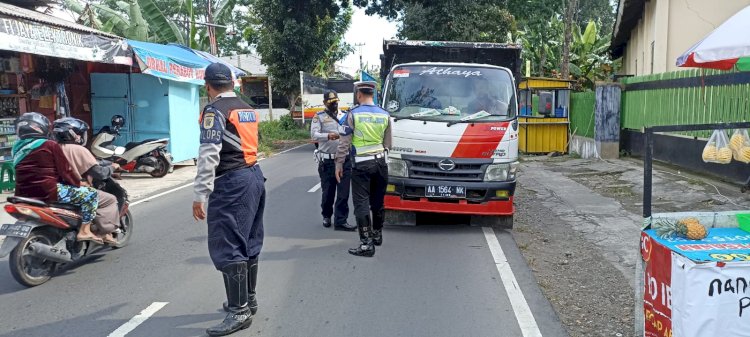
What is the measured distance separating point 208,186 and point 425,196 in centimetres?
397

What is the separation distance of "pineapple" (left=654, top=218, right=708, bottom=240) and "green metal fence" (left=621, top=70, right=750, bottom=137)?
19.9 ft

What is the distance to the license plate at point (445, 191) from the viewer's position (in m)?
7.96

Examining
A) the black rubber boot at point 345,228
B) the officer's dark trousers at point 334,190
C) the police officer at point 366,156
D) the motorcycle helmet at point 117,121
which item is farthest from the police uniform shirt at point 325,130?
the motorcycle helmet at point 117,121

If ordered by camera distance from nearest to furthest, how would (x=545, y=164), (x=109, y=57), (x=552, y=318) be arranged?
(x=552, y=318), (x=109, y=57), (x=545, y=164)

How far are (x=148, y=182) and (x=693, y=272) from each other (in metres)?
12.6

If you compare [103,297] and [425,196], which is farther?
[425,196]

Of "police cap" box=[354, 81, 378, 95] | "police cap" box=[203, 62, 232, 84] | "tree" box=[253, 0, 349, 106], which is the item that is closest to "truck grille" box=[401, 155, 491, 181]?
"police cap" box=[354, 81, 378, 95]

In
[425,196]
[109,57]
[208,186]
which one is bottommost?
[425,196]

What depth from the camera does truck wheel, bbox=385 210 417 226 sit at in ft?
28.3

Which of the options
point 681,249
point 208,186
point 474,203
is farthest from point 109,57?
point 681,249

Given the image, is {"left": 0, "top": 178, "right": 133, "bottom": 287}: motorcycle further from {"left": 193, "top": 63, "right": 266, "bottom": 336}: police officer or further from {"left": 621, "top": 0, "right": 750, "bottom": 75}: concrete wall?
{"left": 621, "top": 0, "right": 750, "bottom": 75}: concrete wall

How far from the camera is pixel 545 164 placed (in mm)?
16797

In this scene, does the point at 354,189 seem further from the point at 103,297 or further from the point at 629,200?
the point at 629,200

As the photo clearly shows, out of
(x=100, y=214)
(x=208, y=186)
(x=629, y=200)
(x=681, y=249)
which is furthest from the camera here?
(x=629, y=200)
